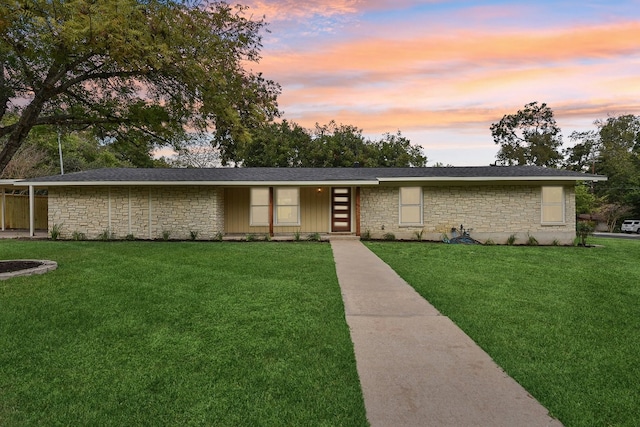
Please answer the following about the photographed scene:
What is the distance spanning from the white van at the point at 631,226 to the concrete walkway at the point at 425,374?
115 ft

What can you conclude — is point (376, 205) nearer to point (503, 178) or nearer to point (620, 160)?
point (503, 178)

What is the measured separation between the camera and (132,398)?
2715 millimetres

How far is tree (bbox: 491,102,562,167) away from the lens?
148 ft

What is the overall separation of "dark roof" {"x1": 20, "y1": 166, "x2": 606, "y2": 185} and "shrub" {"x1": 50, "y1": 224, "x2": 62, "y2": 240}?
171 centimetres

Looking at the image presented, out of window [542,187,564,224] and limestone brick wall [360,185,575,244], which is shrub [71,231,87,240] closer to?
limestone brick wall [360,185,575,244]

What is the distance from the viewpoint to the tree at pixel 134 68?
581cm

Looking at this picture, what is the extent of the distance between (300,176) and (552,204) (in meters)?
9.80

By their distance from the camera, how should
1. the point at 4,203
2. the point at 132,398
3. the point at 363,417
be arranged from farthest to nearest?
the point at 4,203 < the point at 132,398 < the point at 363,417

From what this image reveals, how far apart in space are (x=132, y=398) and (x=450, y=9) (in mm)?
11582

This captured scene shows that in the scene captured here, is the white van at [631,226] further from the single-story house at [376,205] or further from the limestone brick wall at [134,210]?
the limestone brick wall at [134,210]

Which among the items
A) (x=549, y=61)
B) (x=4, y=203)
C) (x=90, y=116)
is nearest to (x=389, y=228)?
(x=549, y=61)

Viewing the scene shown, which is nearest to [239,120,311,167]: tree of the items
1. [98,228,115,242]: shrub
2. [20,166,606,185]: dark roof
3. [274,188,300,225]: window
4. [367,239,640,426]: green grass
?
[20,166,606,185]: dark roof

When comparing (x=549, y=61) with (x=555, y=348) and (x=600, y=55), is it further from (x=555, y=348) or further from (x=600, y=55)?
(x=555, y=348)

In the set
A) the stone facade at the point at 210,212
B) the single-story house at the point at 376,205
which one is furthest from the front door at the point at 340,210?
the stone facade at the point at 210,212
